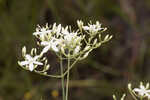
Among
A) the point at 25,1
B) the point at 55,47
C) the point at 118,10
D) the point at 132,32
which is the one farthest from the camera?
the point at 132,32

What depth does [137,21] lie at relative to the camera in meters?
7.23

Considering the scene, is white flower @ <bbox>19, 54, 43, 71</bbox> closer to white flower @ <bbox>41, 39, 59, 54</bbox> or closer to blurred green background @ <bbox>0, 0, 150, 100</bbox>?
white flower @ <bbox>41, 39, 59, 54</bbox>

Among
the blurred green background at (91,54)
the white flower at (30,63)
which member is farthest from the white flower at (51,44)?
the blurred green background at (91,54)

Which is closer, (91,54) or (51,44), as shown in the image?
(51,44)

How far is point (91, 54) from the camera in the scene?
6773mm

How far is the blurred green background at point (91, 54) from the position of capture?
6.38m

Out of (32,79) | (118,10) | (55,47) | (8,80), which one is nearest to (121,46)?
(118,10)

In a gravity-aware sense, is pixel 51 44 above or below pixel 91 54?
below

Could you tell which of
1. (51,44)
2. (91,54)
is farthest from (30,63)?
(91,54)

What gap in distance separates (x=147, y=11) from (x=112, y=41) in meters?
1.23

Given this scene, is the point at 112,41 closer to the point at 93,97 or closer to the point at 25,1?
the point at 93,97

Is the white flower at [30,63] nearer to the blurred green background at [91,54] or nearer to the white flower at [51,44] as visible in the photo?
the white flower at [51,44]

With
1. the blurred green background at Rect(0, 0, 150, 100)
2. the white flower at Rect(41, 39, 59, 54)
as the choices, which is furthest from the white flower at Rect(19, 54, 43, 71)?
the blurred green background at Rect(0, 0, 150, 100)

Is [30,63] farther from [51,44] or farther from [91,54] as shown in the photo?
[91,54]
